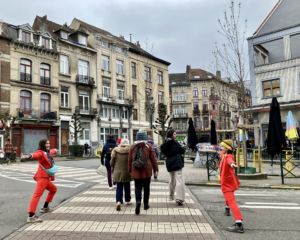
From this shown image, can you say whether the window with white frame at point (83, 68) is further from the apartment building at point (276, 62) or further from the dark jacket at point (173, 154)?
the dark jacket at point (173, 154)

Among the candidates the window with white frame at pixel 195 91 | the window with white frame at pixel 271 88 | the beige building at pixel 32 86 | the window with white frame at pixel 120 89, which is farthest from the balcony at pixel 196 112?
the window with white frame at pixel 271 88

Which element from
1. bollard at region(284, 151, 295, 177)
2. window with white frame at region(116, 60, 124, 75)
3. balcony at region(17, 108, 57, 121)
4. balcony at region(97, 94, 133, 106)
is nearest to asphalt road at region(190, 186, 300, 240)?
bollard at region(284, 151, 295, 177)

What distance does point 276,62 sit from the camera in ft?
100

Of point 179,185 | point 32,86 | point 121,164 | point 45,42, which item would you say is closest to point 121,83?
point 45,42

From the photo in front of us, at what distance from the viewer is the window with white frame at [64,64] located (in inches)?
1543

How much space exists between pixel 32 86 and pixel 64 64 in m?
5.32

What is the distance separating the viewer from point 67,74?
1566 inches

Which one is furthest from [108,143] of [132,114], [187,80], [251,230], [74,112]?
[187,80]

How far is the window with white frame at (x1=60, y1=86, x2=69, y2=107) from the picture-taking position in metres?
39.0

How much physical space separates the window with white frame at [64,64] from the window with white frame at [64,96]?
192cm

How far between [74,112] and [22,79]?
7006 mm

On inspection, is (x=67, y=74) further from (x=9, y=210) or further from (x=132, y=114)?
→ (x=9, y=210)

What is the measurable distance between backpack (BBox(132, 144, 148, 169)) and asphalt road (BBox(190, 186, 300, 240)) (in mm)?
1788

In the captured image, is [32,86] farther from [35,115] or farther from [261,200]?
[261,200]
